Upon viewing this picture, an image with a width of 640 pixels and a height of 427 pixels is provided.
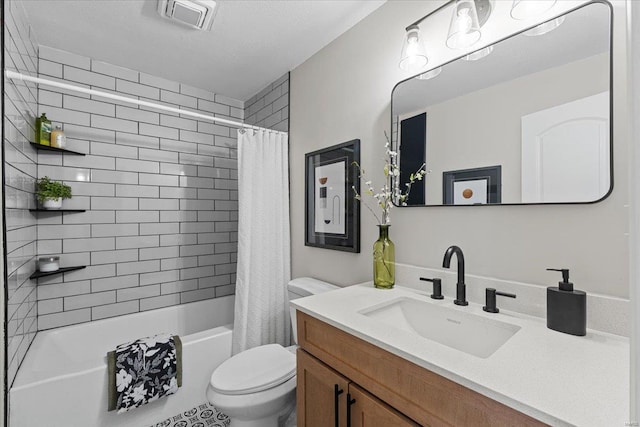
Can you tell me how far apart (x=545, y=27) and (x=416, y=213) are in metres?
0.86

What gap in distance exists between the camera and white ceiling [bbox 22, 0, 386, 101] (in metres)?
1.69

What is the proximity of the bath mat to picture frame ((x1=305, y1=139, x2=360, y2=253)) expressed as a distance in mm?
1217

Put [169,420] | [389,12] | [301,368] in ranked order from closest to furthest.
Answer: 1. [301,368]
2. [389,12]
3. [169,420]

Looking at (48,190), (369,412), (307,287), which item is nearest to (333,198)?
(307,287)

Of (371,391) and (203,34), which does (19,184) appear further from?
(371,391)

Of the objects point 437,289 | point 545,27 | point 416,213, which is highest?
point 545,27

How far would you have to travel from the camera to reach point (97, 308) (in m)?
2.28

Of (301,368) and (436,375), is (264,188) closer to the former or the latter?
(301,368)

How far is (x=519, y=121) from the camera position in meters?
1.14

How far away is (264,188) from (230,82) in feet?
3.72

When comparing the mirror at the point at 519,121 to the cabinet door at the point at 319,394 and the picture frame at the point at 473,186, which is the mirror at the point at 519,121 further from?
the cabinet door at the point at 319,394

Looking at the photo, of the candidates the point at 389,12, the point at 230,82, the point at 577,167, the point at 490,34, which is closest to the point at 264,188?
the point at 230,82

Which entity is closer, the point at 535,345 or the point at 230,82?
the point at 535,345

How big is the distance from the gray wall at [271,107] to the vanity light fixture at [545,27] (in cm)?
167
